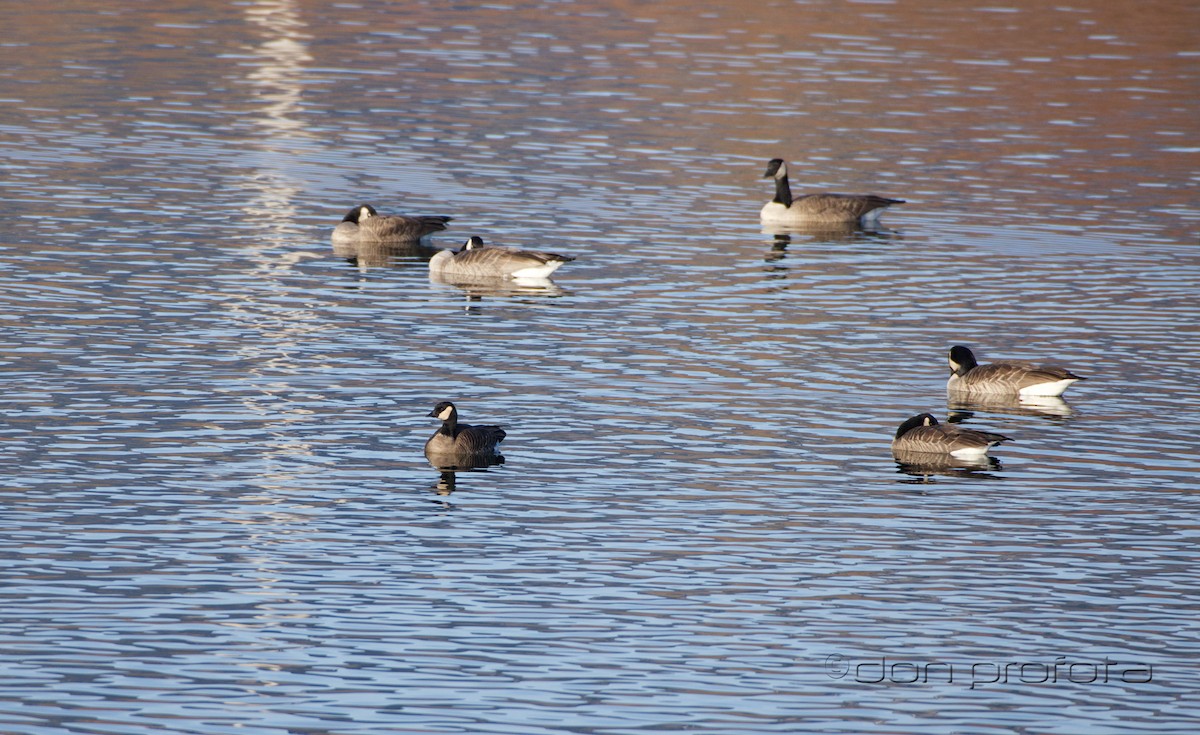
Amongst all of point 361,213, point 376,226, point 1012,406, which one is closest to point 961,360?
point 1012,406

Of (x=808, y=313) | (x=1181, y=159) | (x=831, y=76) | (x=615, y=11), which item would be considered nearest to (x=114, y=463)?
(x=808, y=313)

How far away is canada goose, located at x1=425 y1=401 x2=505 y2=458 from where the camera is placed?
21.4 m

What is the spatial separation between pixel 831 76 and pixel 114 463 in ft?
135

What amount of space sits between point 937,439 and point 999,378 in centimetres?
357

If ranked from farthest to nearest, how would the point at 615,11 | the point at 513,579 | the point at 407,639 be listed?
the point at 615,11 < the point at 513,579 < the point at 407,639

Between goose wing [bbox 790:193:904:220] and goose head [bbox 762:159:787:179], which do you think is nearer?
goose wing [bbox 790:193:904:220]

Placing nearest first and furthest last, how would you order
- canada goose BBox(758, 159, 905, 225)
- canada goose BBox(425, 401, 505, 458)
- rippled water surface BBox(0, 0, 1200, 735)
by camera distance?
rippled water surface BBox(0, 0, 1200, 735) < canada goose BBox(425, 401, 505, 458) < canada goose BBox(758, 159, 905, 225)

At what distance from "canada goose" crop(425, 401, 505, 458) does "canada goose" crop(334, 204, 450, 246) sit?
13.9m

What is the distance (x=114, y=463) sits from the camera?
21.0 meters

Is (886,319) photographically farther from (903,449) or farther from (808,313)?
(903,449)

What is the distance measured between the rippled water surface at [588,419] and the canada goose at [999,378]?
305mm

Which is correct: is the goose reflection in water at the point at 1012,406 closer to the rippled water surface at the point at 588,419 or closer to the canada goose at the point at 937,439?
the rippled water surface at the point at 588,419

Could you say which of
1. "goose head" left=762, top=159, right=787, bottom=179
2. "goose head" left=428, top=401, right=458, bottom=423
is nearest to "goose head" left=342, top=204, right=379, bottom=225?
"goose head" left=762, top=159, right=787, bottom=179

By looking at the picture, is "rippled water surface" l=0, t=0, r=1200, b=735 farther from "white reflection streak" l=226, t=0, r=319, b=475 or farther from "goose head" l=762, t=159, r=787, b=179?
"goose head" l=762, t=159, r=787, b=179
